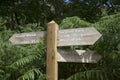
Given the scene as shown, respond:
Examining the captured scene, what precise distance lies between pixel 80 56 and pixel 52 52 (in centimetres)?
44

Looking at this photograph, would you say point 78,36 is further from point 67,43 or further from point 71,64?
point 71,64

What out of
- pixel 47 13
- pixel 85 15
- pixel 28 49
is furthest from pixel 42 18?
pixel 28 49

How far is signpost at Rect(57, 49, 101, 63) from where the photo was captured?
4556 mm

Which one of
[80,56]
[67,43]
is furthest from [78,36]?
[80,56]

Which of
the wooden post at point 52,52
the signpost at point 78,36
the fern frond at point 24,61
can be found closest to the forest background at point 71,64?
the fern frond at point 24,61

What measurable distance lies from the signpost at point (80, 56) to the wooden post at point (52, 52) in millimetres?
101

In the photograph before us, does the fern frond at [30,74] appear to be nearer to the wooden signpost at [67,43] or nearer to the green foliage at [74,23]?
the wooden signpost at [67,43]

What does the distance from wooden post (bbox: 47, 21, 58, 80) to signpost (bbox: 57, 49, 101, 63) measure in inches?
4.0

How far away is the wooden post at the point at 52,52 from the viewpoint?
15.2 ft

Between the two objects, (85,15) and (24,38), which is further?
(85,15)

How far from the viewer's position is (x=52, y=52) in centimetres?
472

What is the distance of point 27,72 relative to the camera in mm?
4754

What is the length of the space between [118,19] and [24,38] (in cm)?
157

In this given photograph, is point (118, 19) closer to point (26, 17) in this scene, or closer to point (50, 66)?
point (50, 66)
